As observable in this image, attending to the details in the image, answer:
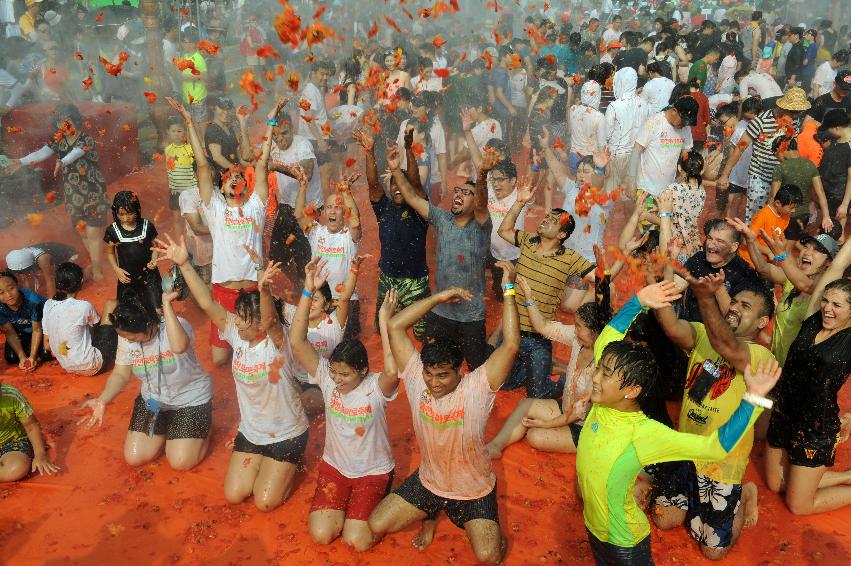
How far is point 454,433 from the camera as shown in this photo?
393 centimetres

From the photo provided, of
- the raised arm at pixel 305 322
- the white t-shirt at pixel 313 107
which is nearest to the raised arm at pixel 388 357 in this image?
the raised arm at pixel 305 322

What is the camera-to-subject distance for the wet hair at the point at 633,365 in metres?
3.13

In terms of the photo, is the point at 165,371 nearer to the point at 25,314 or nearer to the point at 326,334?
the point at 326,334

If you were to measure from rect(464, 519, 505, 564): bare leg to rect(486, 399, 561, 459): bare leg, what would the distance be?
0.99 metres

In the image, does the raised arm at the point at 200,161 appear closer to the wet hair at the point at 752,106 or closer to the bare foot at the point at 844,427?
the bare foot at the point at 844,427

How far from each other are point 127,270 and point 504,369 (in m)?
3.97

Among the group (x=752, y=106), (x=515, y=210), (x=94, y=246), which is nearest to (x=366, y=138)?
(x=515, y=210)

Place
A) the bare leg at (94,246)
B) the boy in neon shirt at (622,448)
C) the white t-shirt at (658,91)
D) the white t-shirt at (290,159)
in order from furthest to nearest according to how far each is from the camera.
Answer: the white t-shirt at (658,91), the bare leg at (94,246), the white t-shirt at (290,159), the boy in neon shirt at (622,448)

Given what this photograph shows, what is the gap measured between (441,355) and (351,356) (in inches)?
25.9

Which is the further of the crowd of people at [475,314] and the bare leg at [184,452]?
the bare leg at [184,452]

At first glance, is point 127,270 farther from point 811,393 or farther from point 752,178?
point 752,178

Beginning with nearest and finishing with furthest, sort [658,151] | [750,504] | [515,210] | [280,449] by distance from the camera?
[750,504] → [280,449] → [515,210] → [658,151]

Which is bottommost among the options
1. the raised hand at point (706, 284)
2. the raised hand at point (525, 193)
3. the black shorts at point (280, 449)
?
the black shorts at point (280, 449)

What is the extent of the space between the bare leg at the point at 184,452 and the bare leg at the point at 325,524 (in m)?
1.17
